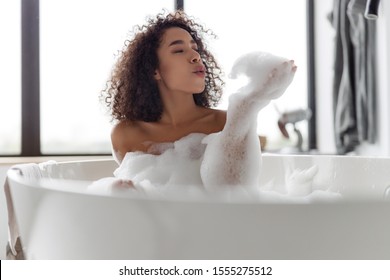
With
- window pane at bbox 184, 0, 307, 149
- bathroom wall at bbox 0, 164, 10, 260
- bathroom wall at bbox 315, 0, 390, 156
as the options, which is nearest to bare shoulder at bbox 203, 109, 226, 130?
bathroom wall at bbox 0, 164, 10, 260

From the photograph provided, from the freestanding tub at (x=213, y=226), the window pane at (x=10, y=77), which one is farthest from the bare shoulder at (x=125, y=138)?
the window pane at (x=10, y=77)

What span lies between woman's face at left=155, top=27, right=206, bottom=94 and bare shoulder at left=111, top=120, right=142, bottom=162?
0.10 metres

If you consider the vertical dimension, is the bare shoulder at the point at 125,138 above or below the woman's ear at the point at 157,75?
below

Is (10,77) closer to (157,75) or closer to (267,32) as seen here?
(267,32)

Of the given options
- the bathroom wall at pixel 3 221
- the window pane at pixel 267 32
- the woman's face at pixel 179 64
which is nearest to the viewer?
the woman's face at pixel 179 64

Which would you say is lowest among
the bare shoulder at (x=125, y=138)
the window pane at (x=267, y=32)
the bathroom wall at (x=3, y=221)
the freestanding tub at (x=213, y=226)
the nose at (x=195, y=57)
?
the bathroom wall at (x=3, y=221)

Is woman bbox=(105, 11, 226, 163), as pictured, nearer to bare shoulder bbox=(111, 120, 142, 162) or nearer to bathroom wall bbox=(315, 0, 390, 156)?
bare shoulder bbox=(111, 120, 142, 162)

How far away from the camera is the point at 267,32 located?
2.51 meters

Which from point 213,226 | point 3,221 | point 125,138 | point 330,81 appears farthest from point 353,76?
point 213,226

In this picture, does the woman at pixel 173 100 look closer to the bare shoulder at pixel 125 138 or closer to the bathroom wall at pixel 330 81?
the bare shoulder at pixel 125 138

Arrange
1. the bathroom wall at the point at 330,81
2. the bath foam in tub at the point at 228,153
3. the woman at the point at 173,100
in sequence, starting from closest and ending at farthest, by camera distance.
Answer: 1. the bath foam in tub at the point at 228,153
2. the woman at the point at 173,100
3. the bathroom wall at the point at 330,81

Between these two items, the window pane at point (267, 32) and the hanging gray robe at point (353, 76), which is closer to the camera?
the hanging gray robe at point (353, 76)

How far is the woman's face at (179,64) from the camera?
0.94 meters
